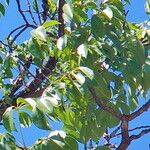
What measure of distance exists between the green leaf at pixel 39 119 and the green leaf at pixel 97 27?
509 mm

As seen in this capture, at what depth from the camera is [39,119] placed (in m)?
1.66

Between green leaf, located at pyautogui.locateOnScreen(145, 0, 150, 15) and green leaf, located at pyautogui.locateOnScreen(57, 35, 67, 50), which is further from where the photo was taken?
green leaf, located at pyautogui.locateOnScreen(145, 0, 150, 15)

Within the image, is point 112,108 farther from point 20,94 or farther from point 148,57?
point 20,94

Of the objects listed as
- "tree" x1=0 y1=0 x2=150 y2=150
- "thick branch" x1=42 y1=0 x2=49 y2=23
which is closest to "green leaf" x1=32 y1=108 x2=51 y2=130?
"tree" x1=0 y1=0 x2=150 y2=150

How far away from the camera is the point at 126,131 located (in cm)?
233

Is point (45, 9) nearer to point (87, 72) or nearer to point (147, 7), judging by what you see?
point (147, 7)

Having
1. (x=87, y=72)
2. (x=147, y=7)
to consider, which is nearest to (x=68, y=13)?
(x=87, y=72)

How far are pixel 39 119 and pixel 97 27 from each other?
0.56 metres

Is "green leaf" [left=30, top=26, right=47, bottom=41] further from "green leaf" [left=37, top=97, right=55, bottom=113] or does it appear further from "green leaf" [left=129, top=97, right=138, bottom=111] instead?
"green leaf" [left=129, top=97, right=138, bottom=111]

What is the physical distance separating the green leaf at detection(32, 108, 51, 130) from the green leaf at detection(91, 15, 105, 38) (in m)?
0.51

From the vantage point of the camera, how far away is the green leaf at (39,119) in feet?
5.41

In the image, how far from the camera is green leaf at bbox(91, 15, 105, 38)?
203 cm

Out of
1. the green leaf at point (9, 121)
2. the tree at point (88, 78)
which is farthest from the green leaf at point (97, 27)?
the green leaf at point (9, 121)

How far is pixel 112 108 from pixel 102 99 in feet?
0.26
